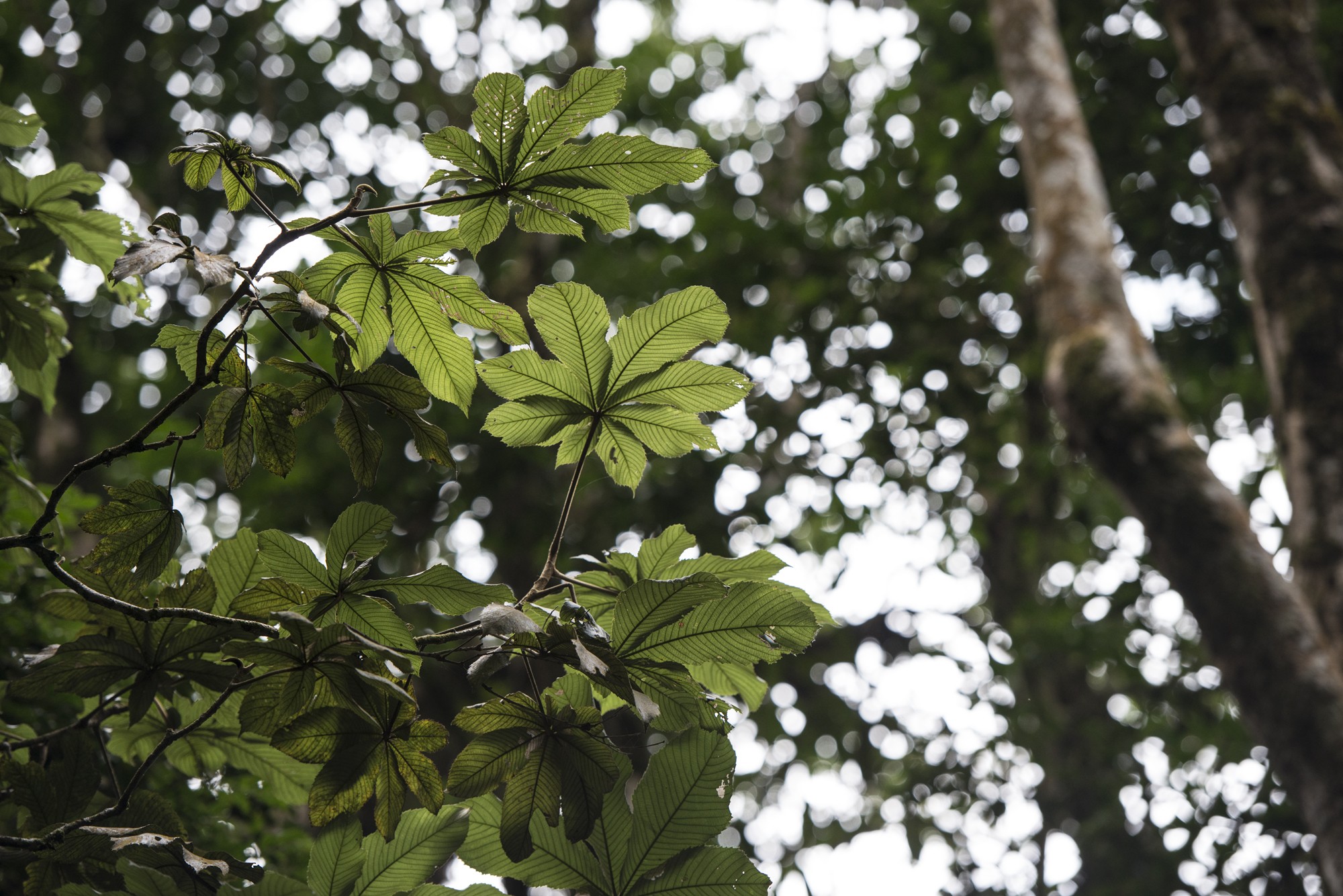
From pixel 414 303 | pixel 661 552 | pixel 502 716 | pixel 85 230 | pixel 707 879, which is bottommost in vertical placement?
pixel 707 879

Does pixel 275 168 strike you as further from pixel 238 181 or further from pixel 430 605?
Answer: pixel 430 605

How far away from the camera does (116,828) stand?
0.86 meters

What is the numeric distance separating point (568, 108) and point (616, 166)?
3.1 inches

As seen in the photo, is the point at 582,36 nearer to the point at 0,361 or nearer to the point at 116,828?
the point at 0,361

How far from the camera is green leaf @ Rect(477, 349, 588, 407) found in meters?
1.06

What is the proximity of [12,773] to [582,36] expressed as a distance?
5771 mm

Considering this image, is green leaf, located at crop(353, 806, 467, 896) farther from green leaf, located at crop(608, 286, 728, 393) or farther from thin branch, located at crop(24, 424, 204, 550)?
green leaf, located at crop(608, 286, 728, 393)

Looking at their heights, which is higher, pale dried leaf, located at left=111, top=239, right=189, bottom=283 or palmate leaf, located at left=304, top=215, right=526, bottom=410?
palmate leaf, located at left=304, top=215, right=526, bottom=410

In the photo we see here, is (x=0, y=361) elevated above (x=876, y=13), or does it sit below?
below

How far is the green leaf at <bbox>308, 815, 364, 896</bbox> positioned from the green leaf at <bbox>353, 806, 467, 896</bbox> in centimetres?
2

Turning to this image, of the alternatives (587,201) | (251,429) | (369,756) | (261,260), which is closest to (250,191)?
(261,260)

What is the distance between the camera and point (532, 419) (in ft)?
3.66

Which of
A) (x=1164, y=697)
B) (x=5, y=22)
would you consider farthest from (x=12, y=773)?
(x=5, y=22)

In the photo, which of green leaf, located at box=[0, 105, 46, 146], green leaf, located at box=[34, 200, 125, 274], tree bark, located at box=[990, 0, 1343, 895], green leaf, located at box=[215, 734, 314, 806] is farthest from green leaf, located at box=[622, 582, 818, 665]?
tree bark, located at box=[990, 0, 1343, 895]
